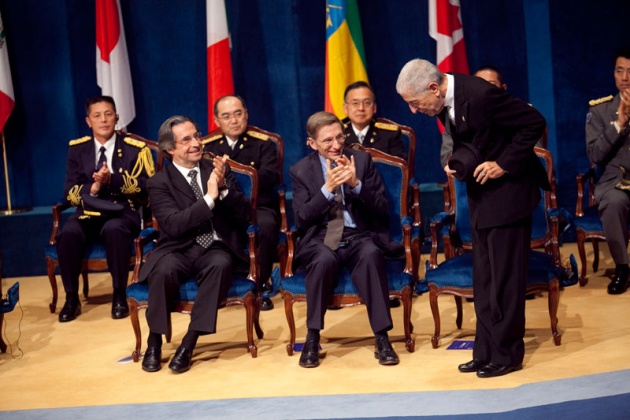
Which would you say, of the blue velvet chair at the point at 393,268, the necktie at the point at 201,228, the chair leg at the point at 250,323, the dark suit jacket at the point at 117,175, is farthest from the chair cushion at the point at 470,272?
the dark suit jacket at the point at 117,175

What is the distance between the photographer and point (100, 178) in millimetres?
6715

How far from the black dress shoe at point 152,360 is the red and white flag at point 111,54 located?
10.2 ft

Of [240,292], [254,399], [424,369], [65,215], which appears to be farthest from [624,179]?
[65,215]

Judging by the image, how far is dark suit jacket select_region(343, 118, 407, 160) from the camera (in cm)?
683

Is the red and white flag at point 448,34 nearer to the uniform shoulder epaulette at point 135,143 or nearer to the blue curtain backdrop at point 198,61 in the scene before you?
the blue curtain backdrop at point 198,61

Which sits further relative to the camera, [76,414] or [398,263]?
[398,263]

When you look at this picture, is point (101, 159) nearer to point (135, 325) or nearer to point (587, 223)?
point (135, 325)

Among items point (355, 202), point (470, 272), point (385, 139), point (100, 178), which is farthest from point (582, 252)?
point (100, 178)

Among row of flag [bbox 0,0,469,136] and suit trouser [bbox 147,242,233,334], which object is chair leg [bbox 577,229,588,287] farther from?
suit trouser [bbox 147,242,233,334]

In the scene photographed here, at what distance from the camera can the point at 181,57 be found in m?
8.42

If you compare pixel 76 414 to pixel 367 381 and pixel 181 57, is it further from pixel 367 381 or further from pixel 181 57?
pixel 181 57

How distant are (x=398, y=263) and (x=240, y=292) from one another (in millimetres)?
889

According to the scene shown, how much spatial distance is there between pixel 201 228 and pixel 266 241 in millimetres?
1034

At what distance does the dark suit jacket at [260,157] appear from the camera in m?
6.92
